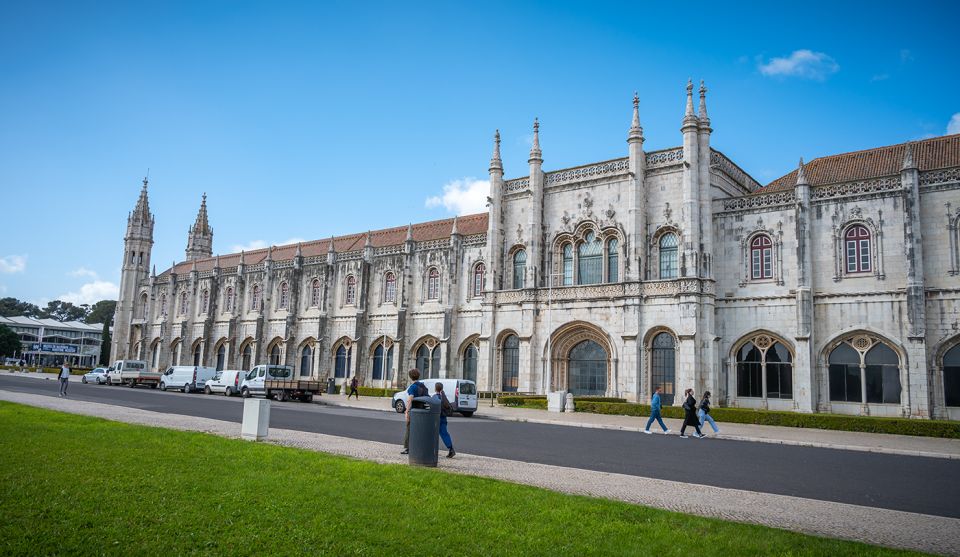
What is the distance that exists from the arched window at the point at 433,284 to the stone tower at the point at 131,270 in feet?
133

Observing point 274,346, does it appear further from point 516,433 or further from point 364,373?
point 516,433

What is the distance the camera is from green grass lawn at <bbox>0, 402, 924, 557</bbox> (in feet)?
22.8

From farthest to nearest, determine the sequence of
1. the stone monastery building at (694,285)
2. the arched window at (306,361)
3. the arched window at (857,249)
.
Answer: the arched window at (306,361)
the arched window at (857,249)
the stone monastery building at (694,285)

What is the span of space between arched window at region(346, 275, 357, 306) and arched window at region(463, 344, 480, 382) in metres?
11.3

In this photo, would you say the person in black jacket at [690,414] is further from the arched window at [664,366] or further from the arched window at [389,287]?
the arched window at [389,287]

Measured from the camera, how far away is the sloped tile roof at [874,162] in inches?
1239

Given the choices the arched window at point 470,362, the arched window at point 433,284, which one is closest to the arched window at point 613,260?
the arched window at point 470,362

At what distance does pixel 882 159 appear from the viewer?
33.7 metres

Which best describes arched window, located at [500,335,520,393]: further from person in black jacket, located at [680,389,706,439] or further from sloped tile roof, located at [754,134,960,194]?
person in black jacket, located at [680,389,706,439]

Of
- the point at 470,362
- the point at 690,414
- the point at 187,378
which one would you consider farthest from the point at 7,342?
the point at 690,414

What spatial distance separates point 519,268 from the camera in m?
40.6

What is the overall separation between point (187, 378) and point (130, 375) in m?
7.08

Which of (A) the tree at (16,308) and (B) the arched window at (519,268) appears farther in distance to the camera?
(A) the tree at (16,308)

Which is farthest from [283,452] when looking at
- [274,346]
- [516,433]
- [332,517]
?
[274,346]
